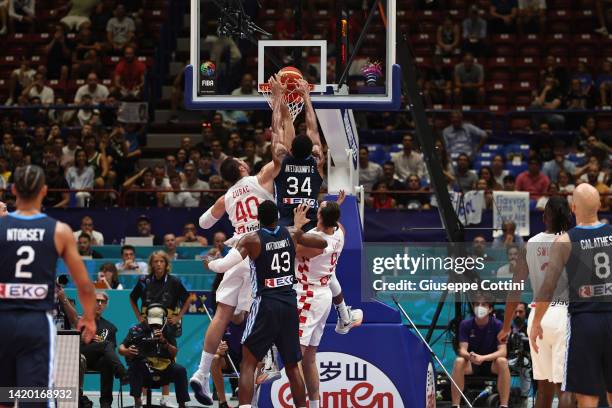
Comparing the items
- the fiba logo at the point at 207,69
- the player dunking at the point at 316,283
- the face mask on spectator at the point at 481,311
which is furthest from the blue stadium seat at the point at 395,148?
the player dunking at the point at 316,283

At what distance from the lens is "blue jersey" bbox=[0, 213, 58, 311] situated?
830 centimetres

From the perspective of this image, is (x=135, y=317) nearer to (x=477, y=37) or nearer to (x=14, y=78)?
(x=14, y=78)

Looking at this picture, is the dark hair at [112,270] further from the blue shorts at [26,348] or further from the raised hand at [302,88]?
the blue shorts at [26,348]

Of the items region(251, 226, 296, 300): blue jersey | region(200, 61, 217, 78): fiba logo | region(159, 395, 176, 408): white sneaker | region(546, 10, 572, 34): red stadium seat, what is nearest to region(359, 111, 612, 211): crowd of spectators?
region(546, 10, 572, 34): red stadium seat

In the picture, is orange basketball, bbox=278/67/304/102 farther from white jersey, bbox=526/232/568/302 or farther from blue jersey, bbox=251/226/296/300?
white jersey, bbox=526/232/568/302

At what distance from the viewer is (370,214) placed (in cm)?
1831

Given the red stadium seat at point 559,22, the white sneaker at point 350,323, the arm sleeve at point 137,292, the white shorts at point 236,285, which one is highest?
the red stadium seat at point 559,22

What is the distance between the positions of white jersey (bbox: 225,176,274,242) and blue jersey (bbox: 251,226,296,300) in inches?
47.2

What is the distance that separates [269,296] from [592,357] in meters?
3.00

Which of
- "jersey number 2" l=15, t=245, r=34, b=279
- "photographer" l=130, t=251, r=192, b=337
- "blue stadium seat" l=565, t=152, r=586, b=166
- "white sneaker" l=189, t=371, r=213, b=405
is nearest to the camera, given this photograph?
"jersey number 2" l=15, t=245, r=34, b=279

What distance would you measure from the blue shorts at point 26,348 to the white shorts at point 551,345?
491 centimetres

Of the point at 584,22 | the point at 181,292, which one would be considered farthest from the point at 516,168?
the point at 181,292

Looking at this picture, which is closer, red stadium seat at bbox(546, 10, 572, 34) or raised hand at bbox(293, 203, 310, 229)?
raised hand at bbox(293, 203, 310, 229)

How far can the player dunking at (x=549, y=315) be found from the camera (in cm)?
1112
